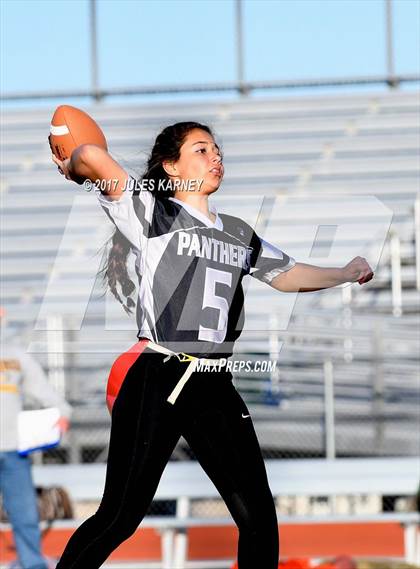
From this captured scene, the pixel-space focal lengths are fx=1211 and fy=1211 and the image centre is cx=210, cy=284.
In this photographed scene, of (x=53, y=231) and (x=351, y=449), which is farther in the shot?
(x=53, y=231)

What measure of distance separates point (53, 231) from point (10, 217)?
1.56 ft

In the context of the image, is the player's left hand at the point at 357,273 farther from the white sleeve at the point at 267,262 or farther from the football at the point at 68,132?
the football at the point at 68,132

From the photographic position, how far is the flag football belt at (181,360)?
284 centimetres

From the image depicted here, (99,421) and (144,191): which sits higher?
(144,191)

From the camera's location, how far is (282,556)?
656 centimetres

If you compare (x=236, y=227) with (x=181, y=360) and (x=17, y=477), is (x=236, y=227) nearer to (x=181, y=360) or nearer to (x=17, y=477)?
(x=181, y=360)

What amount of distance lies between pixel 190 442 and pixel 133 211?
568mm

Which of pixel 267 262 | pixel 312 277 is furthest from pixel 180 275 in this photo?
pixel 312 277

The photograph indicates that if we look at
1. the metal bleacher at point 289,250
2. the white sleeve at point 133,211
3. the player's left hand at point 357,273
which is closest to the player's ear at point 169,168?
the white sleeve at point 133,211

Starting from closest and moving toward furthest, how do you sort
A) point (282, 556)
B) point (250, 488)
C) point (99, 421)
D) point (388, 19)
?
point (250, 488) → point (282, 556) → point (99, 421) → point (388, 19)

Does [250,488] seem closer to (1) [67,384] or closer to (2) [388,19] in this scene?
(1) [67,384]

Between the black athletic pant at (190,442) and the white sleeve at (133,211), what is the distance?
29 centimetres

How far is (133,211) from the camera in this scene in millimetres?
2893

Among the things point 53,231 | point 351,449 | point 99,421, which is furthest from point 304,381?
point 53,231
